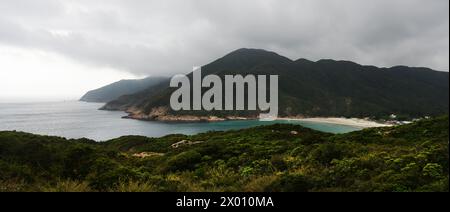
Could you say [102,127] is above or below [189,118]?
below

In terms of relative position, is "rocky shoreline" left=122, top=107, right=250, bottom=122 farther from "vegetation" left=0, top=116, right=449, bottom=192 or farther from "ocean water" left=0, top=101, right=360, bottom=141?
"vegetation" left=0, top=116, right=449, bottom=192

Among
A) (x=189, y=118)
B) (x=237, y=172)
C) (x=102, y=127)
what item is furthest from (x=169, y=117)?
(x=237, y=172)

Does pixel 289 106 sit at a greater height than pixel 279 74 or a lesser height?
lesser

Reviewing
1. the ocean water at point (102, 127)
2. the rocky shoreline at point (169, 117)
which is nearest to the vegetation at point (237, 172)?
the ocean water at point (102, 127)

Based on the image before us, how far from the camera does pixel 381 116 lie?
13875 centimetres

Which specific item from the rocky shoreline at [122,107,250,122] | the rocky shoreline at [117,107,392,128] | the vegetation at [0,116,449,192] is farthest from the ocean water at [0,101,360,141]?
the vegetation at [0,116,449,192]

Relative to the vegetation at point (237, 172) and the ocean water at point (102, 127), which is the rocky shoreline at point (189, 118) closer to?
the ocean water at point (102, 127)

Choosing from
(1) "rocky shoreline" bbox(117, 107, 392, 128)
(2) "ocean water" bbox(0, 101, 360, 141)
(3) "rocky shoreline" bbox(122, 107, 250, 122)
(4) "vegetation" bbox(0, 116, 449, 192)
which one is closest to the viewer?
(4) "vegetation" bbox(0, 116, 449, 192)

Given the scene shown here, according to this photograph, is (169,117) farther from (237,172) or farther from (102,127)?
(237,172)

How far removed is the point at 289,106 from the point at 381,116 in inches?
1480
